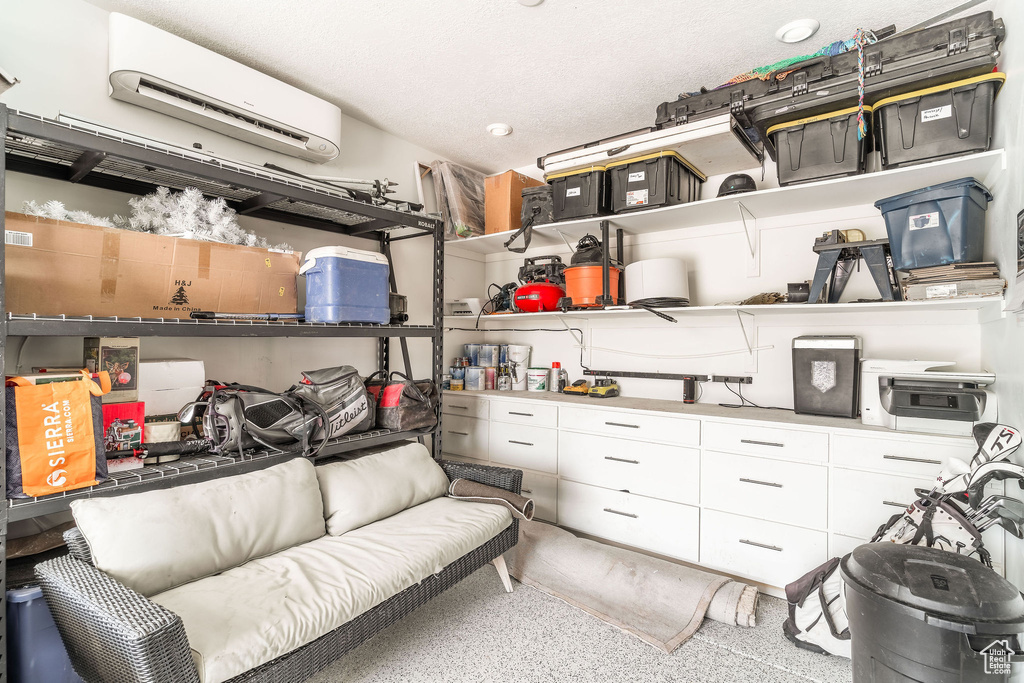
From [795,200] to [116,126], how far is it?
10.1 feet

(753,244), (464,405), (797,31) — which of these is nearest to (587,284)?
(753,244)

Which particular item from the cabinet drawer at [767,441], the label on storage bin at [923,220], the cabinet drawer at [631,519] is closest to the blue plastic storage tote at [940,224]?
the label on storage bin at [923,220]

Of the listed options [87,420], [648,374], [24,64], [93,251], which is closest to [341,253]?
[93,251]

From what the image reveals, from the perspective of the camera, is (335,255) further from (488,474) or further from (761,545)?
(761,545)

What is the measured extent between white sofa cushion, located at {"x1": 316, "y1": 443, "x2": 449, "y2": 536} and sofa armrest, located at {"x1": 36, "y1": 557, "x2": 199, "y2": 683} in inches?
30.5

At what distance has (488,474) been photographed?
241cm

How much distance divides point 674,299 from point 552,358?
115cm

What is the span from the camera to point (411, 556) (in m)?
1.74

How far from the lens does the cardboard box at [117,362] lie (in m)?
1.73

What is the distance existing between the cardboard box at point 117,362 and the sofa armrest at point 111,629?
0.60 m

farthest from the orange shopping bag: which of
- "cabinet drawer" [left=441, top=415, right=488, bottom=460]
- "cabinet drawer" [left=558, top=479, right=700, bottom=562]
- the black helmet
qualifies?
the black helmet

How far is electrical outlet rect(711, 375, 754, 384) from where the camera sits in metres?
2.77

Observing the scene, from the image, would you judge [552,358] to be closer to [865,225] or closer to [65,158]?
[865,225]

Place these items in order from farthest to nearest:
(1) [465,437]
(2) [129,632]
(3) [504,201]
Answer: (1) [465,437] → (3) [504,201] → (2) [129,632]
